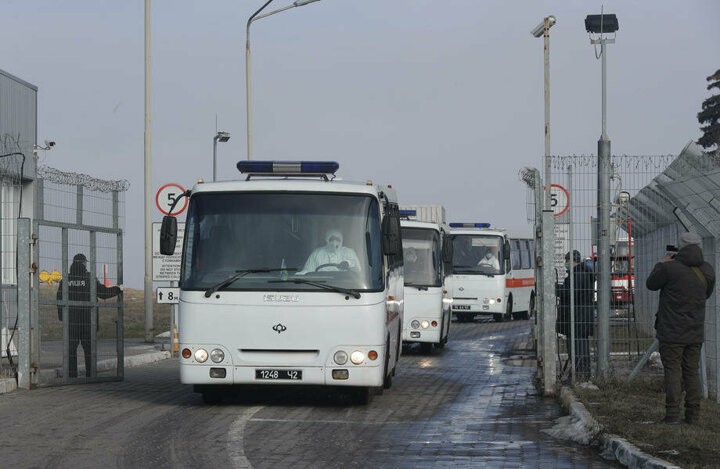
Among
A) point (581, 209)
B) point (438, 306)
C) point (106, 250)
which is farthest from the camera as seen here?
point (438, 306)

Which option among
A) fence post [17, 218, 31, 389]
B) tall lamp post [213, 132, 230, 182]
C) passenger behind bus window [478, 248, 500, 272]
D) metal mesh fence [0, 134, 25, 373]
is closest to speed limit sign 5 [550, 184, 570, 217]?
fence post [17, 218, 31, 389]

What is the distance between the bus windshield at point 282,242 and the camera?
50.8 feet

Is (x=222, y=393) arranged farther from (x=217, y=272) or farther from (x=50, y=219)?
(x=50, y=219)

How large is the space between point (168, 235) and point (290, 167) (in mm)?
1953

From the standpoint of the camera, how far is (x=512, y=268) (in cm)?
4391

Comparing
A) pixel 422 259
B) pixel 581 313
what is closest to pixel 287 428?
pixel 581 313

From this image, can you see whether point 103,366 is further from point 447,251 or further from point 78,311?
point 447,251

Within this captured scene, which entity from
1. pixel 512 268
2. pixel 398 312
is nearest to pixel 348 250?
pixel 398 312

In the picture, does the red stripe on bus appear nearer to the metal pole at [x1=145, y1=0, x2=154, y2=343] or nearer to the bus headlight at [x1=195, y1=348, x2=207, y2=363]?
the metal pole at [x1=145, y1=0, x2=154, y2=343]

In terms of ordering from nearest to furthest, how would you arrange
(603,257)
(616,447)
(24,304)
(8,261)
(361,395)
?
(616,447)
(361,395)
(603,257)
(24,304)
(8,261)

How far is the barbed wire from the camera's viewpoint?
740 inches

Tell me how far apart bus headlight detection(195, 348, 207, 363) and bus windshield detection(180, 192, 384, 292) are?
0.71m

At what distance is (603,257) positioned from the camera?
17562mm

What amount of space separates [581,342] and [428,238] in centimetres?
982
